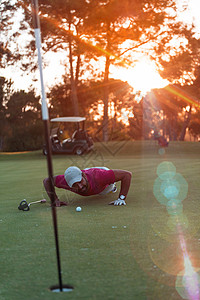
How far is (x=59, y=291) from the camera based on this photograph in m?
3.54

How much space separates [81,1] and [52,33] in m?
3.70

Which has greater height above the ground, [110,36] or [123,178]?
[110,36]

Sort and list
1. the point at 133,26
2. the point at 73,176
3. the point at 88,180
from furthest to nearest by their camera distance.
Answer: the point at 133,26, the point at 88,180, the point at 73,176

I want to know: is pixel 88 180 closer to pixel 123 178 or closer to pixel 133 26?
pixel 123 178

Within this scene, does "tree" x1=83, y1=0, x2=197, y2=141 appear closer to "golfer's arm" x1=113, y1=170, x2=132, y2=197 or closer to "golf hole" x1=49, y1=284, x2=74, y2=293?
"golfer's arm" x1=113, y1=170, x2=132, y2=197

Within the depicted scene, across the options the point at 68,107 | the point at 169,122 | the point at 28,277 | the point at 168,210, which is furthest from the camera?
the point at 169,122

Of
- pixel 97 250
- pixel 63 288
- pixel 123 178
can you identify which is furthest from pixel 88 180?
pixel 63 288

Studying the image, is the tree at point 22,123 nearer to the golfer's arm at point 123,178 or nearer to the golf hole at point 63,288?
the golfer's arm at point 123,178

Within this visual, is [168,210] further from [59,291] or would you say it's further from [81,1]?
[81,1]

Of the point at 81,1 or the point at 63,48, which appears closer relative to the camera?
the point at 81,1

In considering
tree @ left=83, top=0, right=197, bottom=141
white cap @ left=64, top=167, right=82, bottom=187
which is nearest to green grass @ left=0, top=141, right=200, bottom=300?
white cap @ left=64, top=167, right=82, bottom=187

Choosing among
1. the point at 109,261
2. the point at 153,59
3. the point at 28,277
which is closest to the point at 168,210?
the point at 109,261

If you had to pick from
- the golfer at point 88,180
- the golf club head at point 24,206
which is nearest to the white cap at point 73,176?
the golfer at point 88,180

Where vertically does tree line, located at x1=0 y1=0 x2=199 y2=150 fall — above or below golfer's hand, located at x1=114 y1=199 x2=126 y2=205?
above
